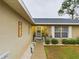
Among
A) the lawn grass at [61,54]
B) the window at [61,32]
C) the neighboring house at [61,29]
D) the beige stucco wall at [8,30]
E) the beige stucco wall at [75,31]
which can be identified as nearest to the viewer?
the beige stucco wall at [8,30]

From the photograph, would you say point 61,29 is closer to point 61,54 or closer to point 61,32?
point 61,32

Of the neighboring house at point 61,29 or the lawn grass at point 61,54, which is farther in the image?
the neighboring house at point 61,29

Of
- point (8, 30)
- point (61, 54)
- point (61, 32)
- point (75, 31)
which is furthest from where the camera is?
point (75, 31)

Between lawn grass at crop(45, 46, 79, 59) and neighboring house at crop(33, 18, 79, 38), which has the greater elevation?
neighboring house at crop(33, 18, 79, 38)

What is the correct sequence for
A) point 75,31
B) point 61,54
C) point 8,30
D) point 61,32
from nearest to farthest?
point 8,30 → point 61,54 → point 61,32 → point 75,31

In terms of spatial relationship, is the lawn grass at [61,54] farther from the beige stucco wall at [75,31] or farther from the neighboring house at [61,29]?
the beige stucco wall at [75,31]

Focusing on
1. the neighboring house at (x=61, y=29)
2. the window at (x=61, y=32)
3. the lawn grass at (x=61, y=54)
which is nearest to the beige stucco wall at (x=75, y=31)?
the neighboring house at (x=61, y=29)

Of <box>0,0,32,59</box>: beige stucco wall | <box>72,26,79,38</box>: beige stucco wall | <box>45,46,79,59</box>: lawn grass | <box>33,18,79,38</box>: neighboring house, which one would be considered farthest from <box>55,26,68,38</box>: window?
<box>0,0,32,59</box>: beige stucco wall

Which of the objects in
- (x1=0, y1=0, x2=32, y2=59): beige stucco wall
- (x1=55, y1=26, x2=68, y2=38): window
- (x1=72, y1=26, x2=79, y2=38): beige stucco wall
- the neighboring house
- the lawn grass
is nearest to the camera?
(x1=0, y1=0, x2=32, y2=59): beige stucco wall

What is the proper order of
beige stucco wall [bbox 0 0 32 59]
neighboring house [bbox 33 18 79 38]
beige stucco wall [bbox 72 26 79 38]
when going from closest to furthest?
beige stucco wall [bbox 0 0 32 59]
neighboring house [bbox 33 18 79 38]
beige stucco wall [bbox 72 26 79 38]

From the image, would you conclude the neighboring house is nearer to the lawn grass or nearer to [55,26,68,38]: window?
[55,26,68,38]: window

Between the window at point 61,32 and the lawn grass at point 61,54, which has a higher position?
the window at point 61,32

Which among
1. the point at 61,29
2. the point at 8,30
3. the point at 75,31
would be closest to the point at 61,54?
the point at 8,30

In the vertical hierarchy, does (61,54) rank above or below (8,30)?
below
